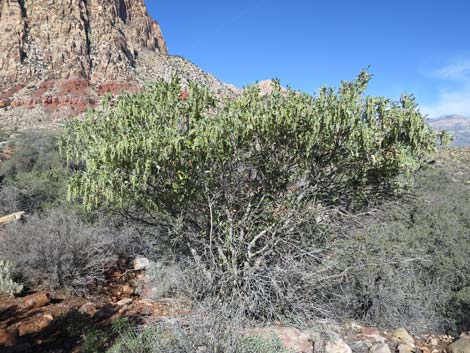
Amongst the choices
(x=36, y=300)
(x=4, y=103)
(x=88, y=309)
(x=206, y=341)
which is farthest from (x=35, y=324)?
(x=4, y=103)

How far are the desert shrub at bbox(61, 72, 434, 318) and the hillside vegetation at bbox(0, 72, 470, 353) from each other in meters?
0.03

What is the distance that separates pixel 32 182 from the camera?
11578 millimetres

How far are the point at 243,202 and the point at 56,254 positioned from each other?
3.57 meters

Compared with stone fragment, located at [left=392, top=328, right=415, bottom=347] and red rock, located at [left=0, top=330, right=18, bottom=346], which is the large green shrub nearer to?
red rock, located at [left=0, top=330, right=18, bottom=346]

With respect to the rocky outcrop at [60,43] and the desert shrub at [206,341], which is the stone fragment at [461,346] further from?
the rocky outcrop at [60,43]

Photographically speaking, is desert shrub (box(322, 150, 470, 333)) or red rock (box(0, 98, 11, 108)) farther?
red rock (box(0, 98, 11, 108))

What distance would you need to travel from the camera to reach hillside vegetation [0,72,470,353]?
169 inches

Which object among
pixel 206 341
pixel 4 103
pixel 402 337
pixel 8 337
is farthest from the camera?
pixel 4 103

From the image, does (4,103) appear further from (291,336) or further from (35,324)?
(291,336)

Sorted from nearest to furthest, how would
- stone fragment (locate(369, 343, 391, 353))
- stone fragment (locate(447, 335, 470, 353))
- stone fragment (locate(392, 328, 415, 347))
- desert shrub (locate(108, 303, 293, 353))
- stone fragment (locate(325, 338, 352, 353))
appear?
→ 1. desert shrub (locate(108, 303, 293, 353))
2. stone fragment (locate(325, 338, 352, 353))
3. stone fragment (locate(369, 343, 391, 353))
4. stone fragment (locate(447, 335, 470, 353))
5. stone fragment (locate(392, 328, 415, 347))

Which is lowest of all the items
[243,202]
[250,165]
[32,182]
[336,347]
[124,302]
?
[336,347]

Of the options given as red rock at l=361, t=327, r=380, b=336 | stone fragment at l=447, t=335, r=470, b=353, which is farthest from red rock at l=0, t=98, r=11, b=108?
stone fragment at l=447, t=335, r=470, b=353

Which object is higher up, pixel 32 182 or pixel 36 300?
pixel 32 182

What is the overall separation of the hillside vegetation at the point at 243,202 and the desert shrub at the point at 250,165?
0.08 feet
